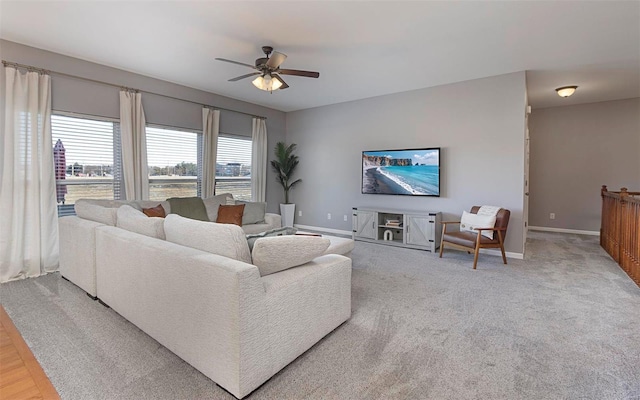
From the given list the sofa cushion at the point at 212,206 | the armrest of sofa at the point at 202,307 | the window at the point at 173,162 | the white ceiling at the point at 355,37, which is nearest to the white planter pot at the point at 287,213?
the window at the point at 173,162

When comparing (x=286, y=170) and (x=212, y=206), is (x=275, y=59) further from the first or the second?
(x=286, y=170)

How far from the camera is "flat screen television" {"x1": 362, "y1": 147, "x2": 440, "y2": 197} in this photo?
516 cm

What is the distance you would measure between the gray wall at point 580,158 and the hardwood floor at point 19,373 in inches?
322

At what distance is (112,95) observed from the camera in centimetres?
426

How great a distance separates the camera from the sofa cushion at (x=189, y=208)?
4207 mm

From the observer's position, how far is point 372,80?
479cm

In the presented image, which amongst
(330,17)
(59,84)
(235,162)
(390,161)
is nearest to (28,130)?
(59,84)

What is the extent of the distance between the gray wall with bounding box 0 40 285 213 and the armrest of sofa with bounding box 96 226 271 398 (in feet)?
9.18

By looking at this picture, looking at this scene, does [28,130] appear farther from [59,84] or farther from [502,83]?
[502,83]

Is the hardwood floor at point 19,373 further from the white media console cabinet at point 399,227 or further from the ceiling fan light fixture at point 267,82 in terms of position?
the white media console cabinet at point 399,227

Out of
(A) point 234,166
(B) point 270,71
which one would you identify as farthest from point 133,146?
(B) point 270,71

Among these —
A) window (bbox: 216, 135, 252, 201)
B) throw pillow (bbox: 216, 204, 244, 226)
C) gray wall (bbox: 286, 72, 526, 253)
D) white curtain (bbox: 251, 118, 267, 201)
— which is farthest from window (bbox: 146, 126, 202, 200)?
gray wall (bbox: 286, 72, 526, 253)

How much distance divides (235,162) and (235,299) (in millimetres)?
4849

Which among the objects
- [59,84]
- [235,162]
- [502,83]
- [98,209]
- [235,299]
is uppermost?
[502,83]
